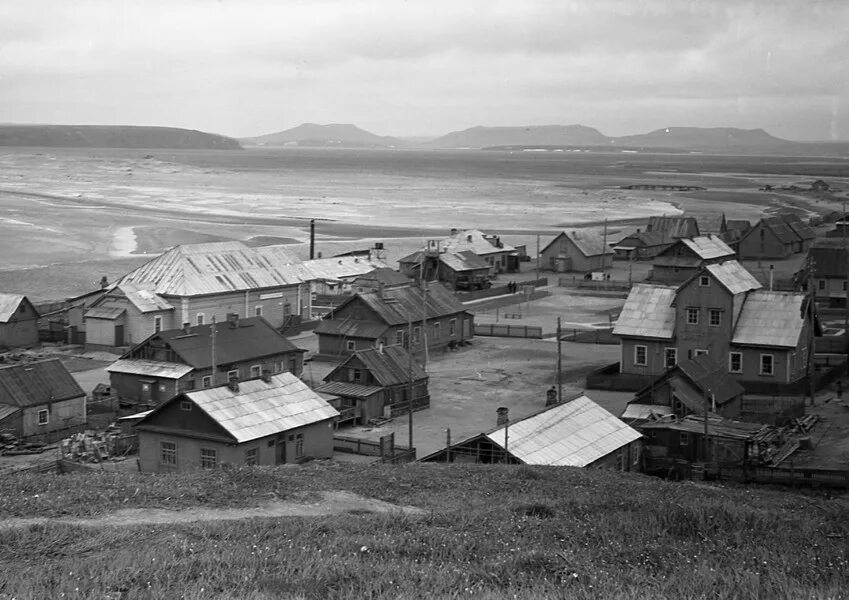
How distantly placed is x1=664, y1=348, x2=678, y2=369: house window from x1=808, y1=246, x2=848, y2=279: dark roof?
25667 mm

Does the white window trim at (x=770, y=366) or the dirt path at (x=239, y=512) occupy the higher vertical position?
the dirt path at (x=239, y=512)

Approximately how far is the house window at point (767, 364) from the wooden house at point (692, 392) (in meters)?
3.89

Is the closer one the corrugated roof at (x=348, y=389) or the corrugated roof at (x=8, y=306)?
the corrugated roof at (x=348, y=389)

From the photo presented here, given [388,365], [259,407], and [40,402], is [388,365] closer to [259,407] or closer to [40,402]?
[259,407]

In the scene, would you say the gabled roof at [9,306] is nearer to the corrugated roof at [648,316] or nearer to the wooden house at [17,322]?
the wooden house at [17,322]

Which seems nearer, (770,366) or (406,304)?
(770,366)

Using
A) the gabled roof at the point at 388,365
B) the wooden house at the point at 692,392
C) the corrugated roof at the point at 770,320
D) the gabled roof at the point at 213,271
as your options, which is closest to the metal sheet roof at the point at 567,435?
the wooden house at the point at 692,392

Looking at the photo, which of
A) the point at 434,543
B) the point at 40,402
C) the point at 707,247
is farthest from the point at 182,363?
the point at 707,247

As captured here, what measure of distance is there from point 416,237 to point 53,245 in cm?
3230

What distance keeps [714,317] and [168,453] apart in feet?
72.3

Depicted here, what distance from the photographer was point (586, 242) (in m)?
89.6

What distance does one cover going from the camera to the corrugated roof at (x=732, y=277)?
44.2 meters

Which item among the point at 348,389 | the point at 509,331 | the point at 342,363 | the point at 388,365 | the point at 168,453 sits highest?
the point at 342,363

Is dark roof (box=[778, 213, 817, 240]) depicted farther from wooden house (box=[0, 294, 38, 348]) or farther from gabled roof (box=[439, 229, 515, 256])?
wooden house (box=[0, 294, 38, 348])
